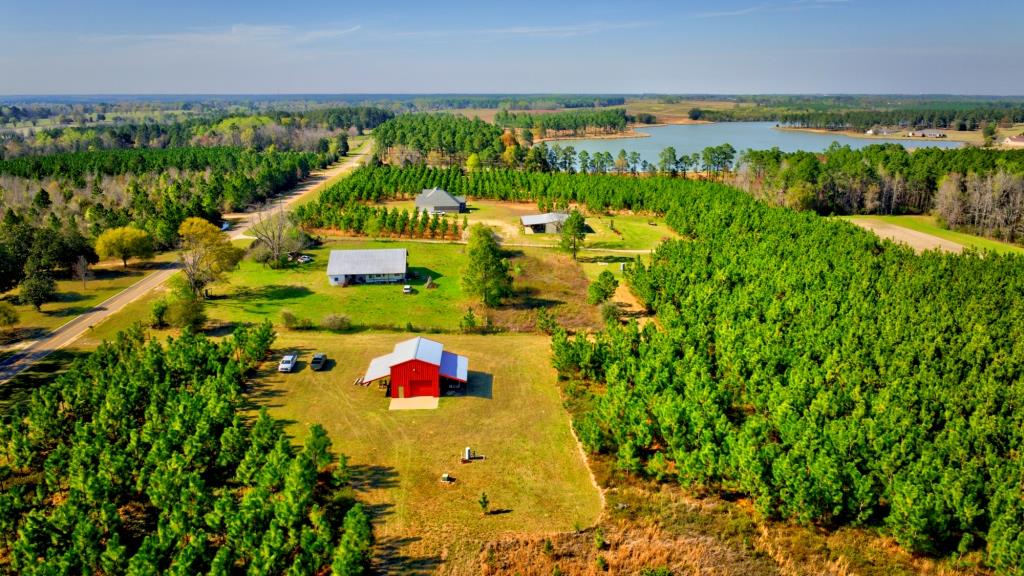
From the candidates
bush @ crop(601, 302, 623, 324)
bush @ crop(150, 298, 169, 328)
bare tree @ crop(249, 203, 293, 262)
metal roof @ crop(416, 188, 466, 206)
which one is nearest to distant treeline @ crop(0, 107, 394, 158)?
metal roof @ crop(416, 188, 466, 206)

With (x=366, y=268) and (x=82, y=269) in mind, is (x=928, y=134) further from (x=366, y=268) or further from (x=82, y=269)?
(x=82, y=269)

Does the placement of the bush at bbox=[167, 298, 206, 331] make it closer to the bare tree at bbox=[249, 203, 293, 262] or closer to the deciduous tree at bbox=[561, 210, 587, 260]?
the bare tree at bbox=[249, 203, 293, 262]

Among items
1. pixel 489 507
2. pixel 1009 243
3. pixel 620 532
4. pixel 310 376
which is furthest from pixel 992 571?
pixel 1009 243

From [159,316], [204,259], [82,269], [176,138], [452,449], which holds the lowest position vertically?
[452,449]

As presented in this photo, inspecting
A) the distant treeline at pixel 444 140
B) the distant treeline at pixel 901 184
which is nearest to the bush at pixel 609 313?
the distant treeline at pixel 901 184

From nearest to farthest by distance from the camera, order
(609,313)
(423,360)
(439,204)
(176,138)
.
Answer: (423,360), (609,313), (439,204), (176,138)

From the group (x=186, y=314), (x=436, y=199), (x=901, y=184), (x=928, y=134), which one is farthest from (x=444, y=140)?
(x=928, y=134)
